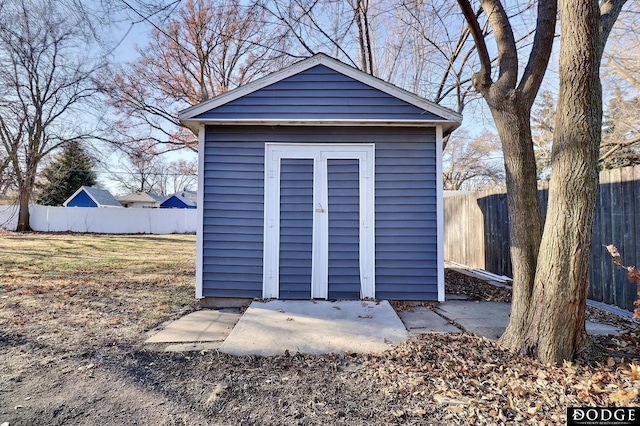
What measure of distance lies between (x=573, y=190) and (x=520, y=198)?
569 mm

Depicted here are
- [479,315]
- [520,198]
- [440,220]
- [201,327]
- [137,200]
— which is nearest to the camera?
[520,198]

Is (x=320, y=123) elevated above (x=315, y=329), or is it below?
above

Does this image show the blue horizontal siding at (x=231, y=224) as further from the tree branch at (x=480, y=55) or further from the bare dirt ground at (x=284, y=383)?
the tree branch at (x=480, y=55)

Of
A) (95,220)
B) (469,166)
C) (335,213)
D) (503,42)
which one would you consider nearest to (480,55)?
(503,42)

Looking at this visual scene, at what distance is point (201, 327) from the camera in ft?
11.8

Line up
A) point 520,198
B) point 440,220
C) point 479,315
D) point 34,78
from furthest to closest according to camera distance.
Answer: point 34,78, point 440,220, point 479,315, point 520,198

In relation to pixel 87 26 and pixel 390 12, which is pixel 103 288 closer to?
pixel 87 26

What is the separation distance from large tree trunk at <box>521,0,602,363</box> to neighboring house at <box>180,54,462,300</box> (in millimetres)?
1996

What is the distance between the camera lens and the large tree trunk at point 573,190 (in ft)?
7.91

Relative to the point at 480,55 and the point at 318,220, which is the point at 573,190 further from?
the point at 318,220

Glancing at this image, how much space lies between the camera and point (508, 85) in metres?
3.06

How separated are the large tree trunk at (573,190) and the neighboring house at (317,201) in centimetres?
200

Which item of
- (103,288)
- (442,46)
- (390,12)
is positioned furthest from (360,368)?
(442,46)

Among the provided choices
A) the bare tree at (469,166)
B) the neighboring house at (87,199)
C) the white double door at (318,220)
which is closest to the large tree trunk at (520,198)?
the white double door at (318,220)
